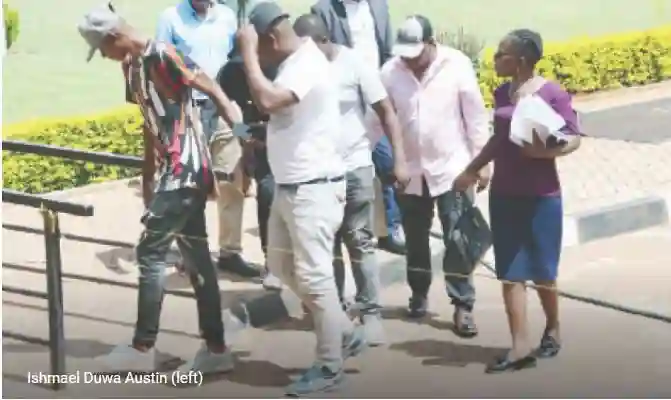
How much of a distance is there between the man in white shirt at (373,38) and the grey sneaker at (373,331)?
783 millimetres

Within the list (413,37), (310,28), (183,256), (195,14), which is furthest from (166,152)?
(195,14)

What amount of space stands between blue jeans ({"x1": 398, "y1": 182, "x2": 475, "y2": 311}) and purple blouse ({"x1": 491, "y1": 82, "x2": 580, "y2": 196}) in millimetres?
560

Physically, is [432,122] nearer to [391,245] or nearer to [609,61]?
[391,245]

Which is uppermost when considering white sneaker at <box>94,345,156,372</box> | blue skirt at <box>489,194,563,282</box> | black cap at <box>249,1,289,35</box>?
black cap at <box>249,1,289,35</box>

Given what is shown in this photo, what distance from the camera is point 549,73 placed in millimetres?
12633

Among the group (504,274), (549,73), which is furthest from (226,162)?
(549,73)

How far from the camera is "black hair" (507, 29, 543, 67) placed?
5586 millimetres

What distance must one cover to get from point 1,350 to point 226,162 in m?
1.59

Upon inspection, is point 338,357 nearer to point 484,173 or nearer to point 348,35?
point 484,173

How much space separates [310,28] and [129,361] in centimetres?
157

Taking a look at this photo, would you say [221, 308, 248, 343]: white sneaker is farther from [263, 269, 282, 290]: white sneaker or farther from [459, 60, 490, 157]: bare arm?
[459, 60, 490, 157]: bare arm

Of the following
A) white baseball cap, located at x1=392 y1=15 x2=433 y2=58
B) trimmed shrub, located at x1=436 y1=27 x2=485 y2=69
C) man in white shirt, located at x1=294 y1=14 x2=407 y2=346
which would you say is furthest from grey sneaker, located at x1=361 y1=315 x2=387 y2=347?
trimmed shrub, located at x1=436 y1=27 x2=485 y2=69

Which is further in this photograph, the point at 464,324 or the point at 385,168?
the point at 385,168

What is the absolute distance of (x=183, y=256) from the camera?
5.70 metres
